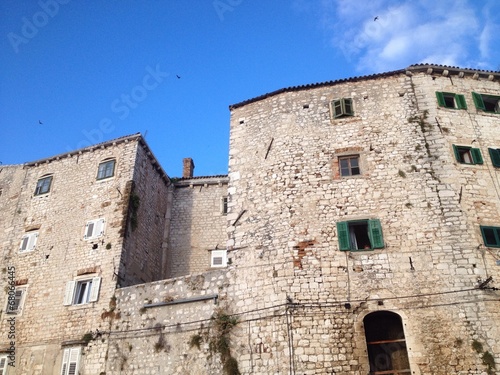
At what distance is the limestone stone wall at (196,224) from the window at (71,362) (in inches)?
253

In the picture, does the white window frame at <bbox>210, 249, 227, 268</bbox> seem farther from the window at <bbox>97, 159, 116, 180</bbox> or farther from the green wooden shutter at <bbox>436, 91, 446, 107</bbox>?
the green wooden shutter at <bbox>436, 91, 446, 107</bbox>

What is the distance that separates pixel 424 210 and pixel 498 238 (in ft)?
8.61

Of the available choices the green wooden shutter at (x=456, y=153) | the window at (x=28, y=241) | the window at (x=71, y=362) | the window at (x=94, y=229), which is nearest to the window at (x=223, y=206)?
the window at (x=94, y=229)

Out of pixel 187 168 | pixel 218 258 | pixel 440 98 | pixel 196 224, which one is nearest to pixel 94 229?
pixel 196 224

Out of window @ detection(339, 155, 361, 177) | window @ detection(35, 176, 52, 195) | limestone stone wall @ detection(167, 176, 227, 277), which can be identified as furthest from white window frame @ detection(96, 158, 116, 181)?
window @ detection(339, 155, 361, 177)

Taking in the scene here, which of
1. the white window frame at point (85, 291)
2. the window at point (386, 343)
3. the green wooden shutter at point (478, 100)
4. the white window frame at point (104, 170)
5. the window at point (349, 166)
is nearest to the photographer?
the window at point (386, 343)

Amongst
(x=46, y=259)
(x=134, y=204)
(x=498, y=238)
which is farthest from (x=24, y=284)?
(x=498, y=238)

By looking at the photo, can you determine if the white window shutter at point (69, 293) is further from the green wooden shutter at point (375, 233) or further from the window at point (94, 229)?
the green wooden shutter at point (375, 233)

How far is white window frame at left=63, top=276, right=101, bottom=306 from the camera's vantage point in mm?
18703

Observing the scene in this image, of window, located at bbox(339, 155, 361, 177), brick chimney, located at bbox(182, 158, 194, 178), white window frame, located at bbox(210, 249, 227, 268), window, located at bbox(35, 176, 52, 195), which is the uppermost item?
brick chimney, located at bbox(182, 158, 194, 178)

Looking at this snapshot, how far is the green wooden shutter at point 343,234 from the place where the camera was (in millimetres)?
15352

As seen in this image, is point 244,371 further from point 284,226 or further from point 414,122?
point 414,122

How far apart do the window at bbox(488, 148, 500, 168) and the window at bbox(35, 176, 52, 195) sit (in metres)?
21.8

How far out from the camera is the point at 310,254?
15.5 m
